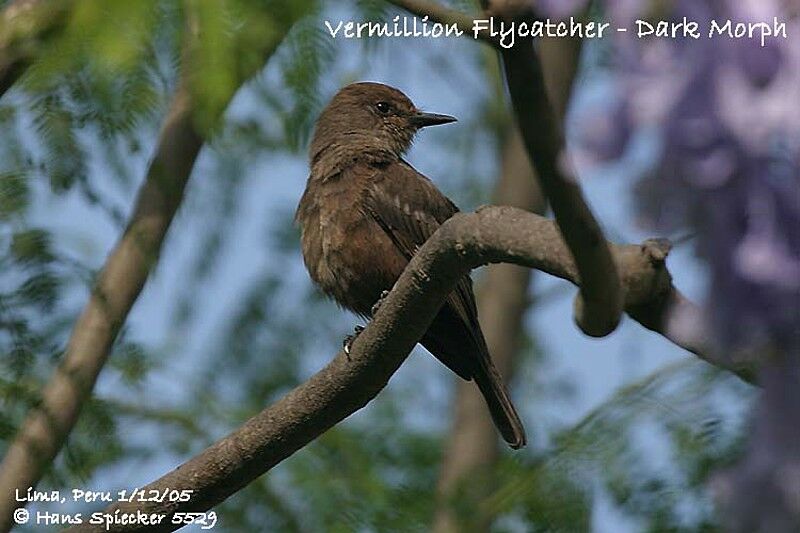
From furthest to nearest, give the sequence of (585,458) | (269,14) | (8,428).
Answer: (8,428) → (585,458) → (269,14)

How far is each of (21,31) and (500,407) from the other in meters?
Result: 2.07

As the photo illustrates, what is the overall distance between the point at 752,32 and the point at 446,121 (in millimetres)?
4999

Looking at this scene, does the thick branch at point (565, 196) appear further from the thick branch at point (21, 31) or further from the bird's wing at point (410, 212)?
the bird's wing at point (410, 212)

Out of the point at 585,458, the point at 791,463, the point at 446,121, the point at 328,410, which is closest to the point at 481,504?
the point at 585,458

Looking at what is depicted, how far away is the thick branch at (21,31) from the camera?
416 centimetres

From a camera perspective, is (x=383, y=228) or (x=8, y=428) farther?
(x=383, y=228)

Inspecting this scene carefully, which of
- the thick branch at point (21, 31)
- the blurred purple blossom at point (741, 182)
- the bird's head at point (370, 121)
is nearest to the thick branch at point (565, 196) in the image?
the blurred purple blossom at point (741, 182)

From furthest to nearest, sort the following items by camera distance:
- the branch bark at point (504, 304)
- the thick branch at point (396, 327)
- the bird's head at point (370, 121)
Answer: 1. the branch bark at point (504, 304)
2. the bird's head at point (370, 121)
3. the thick branch at point (396, 327)

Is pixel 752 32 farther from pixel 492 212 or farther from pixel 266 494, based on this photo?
pixel 266 494

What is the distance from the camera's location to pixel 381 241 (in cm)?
553

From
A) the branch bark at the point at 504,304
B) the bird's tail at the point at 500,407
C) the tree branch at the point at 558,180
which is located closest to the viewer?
the tree branch at the point at 558,180

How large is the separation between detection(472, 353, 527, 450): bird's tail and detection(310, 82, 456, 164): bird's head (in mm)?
1085

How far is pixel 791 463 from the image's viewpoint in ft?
5.15

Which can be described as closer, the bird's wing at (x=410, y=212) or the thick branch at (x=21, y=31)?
the thick branch at (x=21, y=31)
